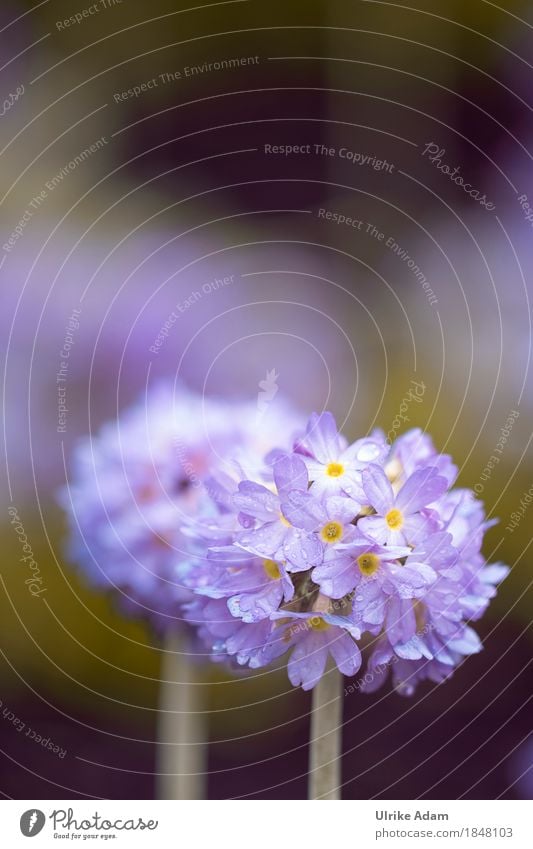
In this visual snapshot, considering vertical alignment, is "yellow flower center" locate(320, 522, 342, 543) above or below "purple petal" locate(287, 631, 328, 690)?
above

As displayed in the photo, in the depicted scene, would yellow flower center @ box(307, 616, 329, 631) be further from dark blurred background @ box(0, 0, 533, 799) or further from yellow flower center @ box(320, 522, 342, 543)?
dark blurred background @ box(0, 0, 533, 799)

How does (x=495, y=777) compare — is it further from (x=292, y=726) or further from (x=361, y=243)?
(x=361, y=243)

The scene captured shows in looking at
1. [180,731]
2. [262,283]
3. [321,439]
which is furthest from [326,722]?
[262,283]

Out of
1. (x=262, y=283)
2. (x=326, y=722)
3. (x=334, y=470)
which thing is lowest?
(x=326, y=722)

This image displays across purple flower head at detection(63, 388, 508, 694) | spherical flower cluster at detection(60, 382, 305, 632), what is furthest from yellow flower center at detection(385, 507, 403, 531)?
spherical flower cluster at detection(60, 382, 305, 632)

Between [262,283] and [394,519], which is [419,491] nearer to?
[394,519]

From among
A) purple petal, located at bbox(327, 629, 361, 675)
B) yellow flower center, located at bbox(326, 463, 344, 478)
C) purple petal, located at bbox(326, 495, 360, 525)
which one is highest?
yellow flower center, located at bbox(326, 463, 344, 478)
